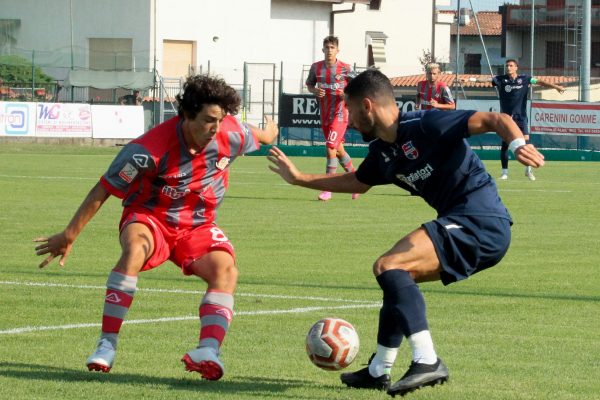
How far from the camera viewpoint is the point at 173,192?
671cm

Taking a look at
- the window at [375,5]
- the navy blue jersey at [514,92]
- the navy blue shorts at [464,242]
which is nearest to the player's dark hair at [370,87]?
the navy blue shorts at [464,242]

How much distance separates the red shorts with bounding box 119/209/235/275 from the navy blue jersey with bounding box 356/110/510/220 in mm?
1070

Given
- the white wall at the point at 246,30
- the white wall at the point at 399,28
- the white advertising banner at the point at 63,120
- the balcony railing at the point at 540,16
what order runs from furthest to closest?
the white wall at the point at 399,28
the balcony railing at the point at 540,16
the white wall at the point at 246,30
the white advertising banner at the point at 63,120

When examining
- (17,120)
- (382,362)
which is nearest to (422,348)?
(382,362)

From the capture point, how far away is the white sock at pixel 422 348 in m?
5.72

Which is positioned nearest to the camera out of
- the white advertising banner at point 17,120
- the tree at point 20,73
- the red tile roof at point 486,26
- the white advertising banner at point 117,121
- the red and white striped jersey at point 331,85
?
the red and white striped jersey at point 331,85

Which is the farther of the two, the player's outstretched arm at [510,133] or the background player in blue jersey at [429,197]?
the background player in blue jersey at [429,197]

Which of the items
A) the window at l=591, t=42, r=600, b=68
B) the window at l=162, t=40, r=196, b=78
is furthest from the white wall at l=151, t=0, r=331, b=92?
the window at l=591, t=42, r=600, b=68

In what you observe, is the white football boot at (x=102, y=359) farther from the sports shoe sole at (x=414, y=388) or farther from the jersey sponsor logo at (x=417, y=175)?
the jersey sponsor logo at (x=417, y=175)

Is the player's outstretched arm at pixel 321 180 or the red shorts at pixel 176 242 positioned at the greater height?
the player's outstretched arm at pixel 321 180

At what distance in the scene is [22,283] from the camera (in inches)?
381

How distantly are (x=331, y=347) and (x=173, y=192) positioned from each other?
3.93ft

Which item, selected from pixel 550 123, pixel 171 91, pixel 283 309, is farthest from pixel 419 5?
pixel 283 309

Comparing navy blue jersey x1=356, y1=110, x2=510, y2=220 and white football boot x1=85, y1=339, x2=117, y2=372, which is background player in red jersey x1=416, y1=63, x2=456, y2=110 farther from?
white football boot x1=85, y1=339, x2=117, y2=372
